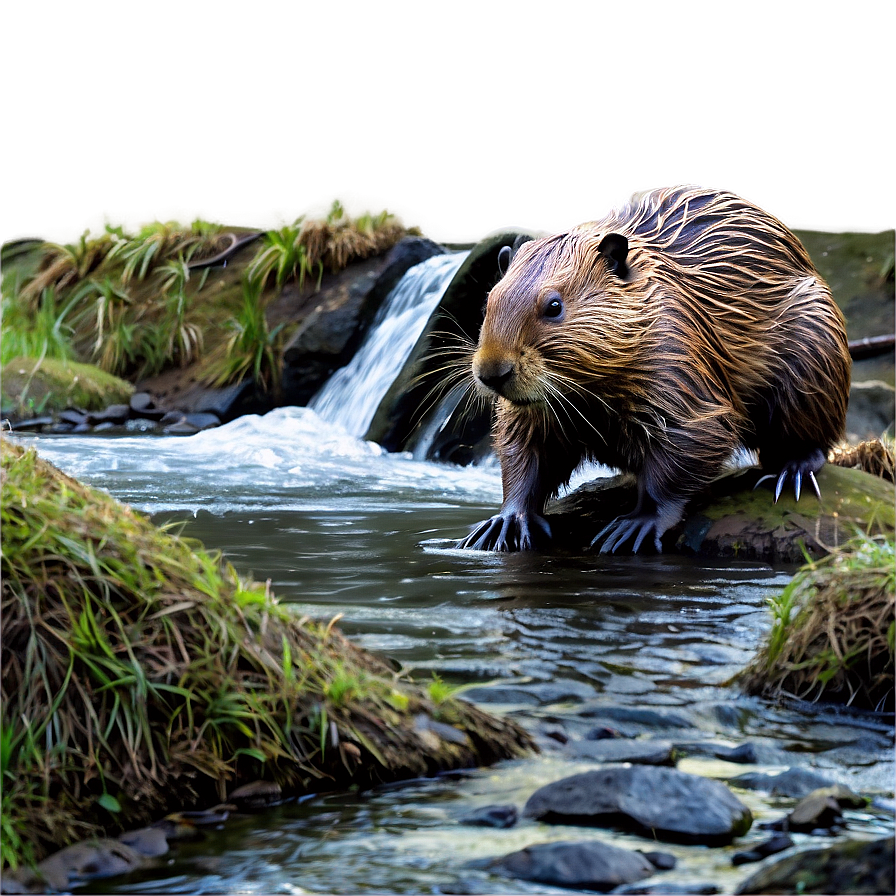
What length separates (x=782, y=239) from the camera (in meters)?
6.84

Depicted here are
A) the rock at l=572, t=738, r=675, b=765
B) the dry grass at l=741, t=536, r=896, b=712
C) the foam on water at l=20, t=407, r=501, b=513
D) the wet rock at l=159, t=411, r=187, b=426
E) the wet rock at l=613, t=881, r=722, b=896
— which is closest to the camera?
the wet rock at l=613, t=881, r=722, b=896

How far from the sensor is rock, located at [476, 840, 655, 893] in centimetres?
245

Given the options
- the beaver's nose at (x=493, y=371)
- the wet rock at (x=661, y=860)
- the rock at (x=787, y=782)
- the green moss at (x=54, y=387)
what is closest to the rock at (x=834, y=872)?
the wet rock at (x=661, y=860)

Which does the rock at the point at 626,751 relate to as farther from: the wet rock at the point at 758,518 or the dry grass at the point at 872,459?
the dry grass at the point at 872,459

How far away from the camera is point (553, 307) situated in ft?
19.4

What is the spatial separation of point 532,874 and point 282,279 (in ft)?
39.7

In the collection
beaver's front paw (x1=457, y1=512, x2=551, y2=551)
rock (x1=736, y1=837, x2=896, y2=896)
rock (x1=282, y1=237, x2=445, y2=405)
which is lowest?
beaver's front paw (x1=457, y1=512, x2=551, y2=551)

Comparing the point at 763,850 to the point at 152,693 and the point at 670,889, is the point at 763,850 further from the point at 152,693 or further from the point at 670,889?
the point at 152,693

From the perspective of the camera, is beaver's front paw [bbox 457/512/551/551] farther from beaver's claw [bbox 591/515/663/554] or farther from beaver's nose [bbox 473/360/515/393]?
beaver's nose [bbox 473/360/515/393]

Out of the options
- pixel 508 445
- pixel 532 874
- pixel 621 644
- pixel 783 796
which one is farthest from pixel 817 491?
pixel 532 874

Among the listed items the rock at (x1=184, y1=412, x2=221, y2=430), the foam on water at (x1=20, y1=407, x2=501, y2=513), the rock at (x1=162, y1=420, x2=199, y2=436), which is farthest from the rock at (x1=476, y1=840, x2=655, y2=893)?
the rock at (x1=184, y1=412, x2=221, y2=430)

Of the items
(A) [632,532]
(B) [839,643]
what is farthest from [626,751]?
(A) [632,532]

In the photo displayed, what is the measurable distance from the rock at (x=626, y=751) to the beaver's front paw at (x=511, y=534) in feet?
9.71

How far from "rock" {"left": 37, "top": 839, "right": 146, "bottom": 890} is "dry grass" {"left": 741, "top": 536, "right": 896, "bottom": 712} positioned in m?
1.90
